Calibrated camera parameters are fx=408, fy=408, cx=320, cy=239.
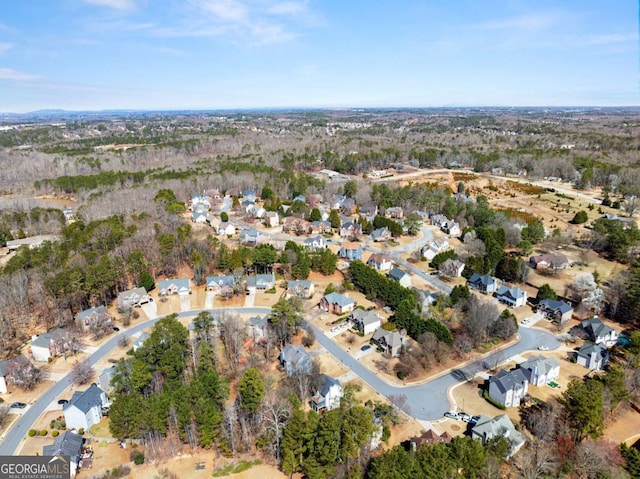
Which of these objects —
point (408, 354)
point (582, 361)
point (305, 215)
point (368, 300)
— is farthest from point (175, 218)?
point (582, 361)

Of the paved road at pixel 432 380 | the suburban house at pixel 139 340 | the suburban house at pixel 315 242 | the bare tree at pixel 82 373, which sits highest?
the suburban house at pixel 315 242

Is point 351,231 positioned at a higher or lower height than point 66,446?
higher

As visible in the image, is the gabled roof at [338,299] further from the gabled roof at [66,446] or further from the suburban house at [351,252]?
the gabled roof at [66,446]

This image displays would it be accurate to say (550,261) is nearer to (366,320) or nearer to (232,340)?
(366,320)

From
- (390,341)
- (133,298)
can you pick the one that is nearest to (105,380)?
(133,298)

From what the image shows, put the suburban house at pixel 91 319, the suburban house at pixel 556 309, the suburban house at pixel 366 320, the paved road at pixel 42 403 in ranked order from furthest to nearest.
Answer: the suburban house at pixel 556 309 → the suburban house at pixel 91 319 → the suburban house at pixel 366 320 → the paved road at pixel 42 403

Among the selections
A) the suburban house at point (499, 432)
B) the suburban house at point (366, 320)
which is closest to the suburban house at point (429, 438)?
the suburban house at point (499, 432)

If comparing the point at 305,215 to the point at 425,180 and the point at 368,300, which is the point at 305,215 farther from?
the point at 425,180
